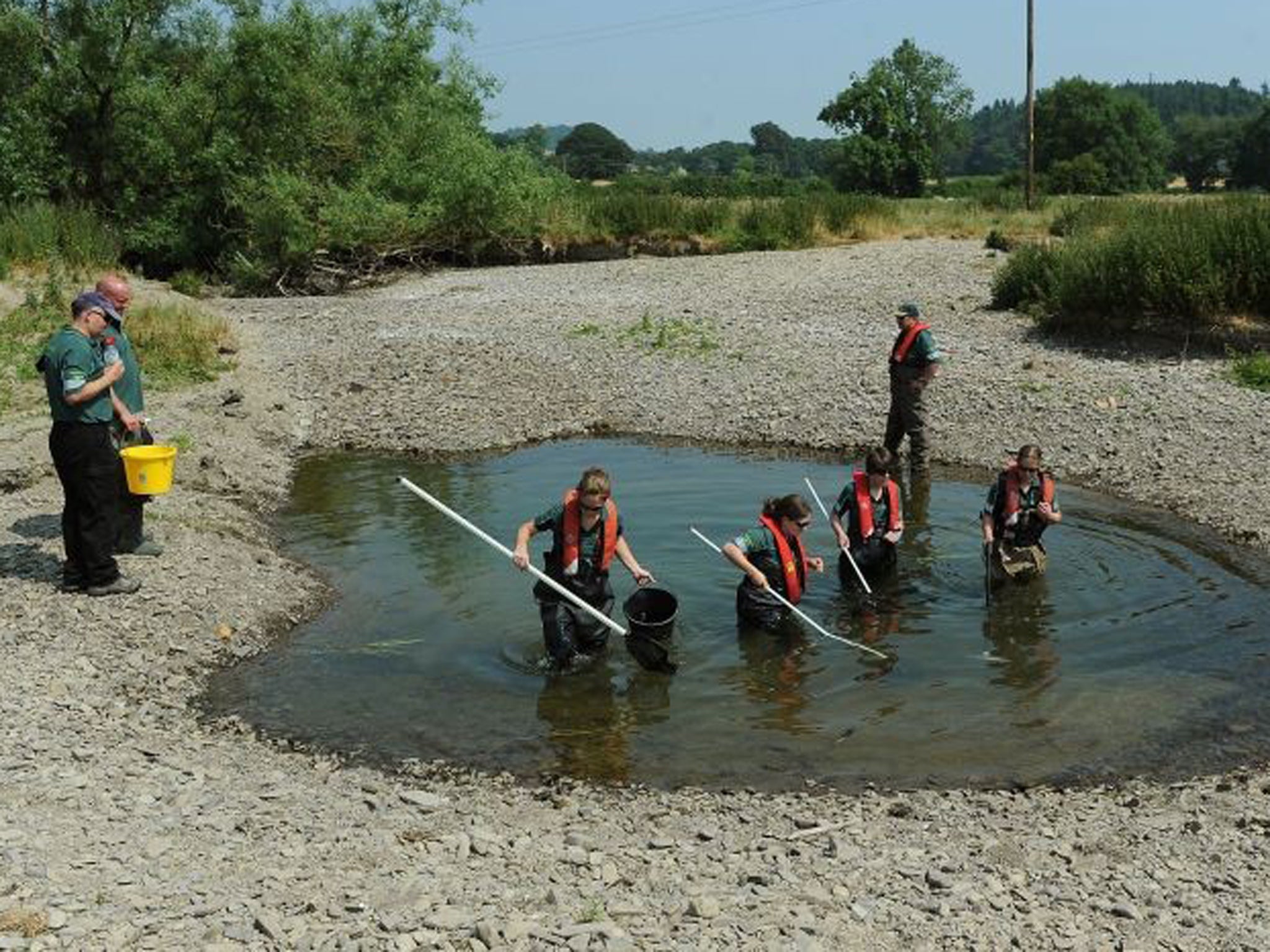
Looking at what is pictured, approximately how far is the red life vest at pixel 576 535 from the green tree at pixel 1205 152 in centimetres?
13663

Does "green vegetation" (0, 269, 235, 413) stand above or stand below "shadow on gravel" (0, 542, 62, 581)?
above

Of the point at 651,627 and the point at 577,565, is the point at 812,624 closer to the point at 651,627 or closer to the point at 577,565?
the point at 651,627

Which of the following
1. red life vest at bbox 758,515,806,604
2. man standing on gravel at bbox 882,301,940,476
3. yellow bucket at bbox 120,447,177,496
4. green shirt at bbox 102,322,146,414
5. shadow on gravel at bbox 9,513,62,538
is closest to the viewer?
A: red life vest at bbox 758,515,806,604

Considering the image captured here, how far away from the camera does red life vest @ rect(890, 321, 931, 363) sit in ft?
50.8

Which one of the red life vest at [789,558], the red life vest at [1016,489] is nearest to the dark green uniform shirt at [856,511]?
the red life vest at [1016,489]

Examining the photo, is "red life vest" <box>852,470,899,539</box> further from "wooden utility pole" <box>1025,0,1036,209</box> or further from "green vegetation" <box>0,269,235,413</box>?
"wooden utility pole" <box>1025,0,1036,209</box>

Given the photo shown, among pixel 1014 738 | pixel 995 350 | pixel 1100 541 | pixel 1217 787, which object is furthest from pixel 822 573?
pixel 995 350

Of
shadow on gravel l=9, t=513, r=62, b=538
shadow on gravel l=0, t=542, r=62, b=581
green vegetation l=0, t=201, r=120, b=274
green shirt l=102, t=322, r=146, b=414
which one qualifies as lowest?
shadow on gravel l=0, t=542, r=62, b=581

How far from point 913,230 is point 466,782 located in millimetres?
30216

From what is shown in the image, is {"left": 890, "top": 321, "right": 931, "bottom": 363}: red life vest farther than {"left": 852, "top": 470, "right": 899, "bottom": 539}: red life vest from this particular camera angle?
Yes

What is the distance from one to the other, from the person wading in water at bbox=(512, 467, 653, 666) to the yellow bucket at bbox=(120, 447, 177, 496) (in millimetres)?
3226

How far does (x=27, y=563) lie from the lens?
36.0 feet

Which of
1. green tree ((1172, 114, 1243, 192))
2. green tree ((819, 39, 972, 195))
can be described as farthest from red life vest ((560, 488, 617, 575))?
green tree ((1172, 114, 1243, 192))

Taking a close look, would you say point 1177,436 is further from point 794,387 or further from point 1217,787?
point 1217,787
